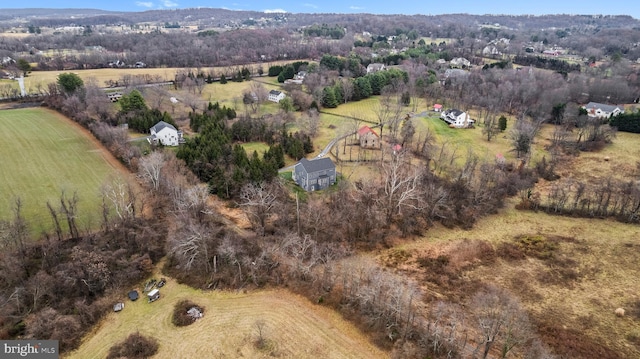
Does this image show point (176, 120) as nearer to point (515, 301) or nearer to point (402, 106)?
point (402, 106)

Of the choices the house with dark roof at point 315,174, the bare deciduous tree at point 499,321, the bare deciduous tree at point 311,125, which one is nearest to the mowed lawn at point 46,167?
the house with dark roof at point 315,174

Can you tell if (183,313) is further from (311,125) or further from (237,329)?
(311,125)

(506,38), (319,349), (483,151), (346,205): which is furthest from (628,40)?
(319,349)

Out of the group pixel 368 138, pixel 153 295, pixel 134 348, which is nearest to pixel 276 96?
Answer: pixel 368 138

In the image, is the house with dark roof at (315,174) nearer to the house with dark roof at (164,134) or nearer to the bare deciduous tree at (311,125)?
the bare deciduous tree at (311,125)

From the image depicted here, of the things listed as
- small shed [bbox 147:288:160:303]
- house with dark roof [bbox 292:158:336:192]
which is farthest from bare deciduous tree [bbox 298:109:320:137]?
small shed [bbox 147:288:160:303]

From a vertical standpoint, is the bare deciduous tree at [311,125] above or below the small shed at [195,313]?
above

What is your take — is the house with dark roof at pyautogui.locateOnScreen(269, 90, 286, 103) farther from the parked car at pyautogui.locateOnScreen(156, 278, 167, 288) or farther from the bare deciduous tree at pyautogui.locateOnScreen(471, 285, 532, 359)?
the bare deciduous tree at pyautogui.locateOnScreen(471, 285, 532, 359)
